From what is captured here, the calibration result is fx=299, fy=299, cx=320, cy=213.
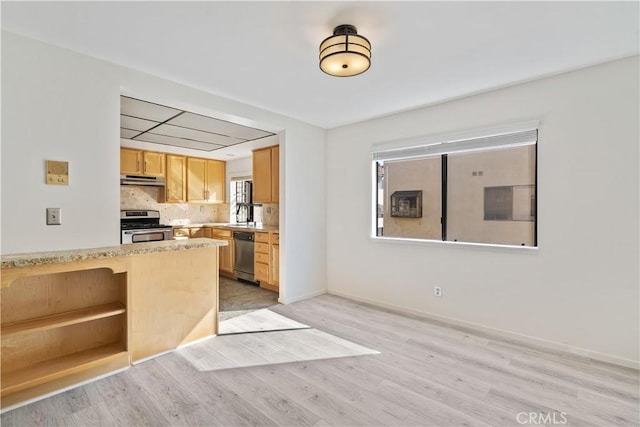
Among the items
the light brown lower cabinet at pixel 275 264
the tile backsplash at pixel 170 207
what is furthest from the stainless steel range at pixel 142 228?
the light brown lower cabinet at pixel 275 264

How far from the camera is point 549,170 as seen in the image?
2.68 metres

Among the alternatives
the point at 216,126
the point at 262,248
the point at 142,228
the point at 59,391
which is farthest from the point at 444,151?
the point at 142,228

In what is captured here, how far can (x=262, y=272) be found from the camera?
15.2ft

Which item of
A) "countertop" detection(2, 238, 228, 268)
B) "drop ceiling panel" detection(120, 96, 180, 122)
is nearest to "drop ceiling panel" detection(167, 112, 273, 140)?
"drop ceiling panel" detection(120, 96, 180, 122)

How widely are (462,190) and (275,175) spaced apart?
2583 millimetres

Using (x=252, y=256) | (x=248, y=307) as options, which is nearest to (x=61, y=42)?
(x=248, y=307)

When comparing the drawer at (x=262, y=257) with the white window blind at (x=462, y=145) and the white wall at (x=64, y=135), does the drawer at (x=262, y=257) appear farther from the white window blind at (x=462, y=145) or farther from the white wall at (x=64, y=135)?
the white wall at (x=64, y=135)

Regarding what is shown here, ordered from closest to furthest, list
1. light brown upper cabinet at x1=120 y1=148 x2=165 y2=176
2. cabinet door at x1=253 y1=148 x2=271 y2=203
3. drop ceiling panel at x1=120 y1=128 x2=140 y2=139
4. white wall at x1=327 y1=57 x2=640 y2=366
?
white wall at x1=327 y1=57 x2=640 y2=366, drop ceiling panel at x1=120 y1=128 x2=140 y2=139, cabinet door at x1=253 y1=148 x2=271 y2=203, light brown upper cabinet at x1=120 y1=148 x2=165 y2=176

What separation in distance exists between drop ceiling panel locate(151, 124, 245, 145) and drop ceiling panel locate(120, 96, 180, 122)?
1.20 ft

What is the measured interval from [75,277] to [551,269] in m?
3.91

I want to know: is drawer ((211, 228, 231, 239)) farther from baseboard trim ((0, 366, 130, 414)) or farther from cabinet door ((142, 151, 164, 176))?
baseboard trim ((0, 366, 130, 414))

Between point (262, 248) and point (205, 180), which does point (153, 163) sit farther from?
point (262, 248)

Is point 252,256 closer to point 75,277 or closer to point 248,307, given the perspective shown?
point 248,307

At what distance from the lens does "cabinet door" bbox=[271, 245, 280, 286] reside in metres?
4.41
